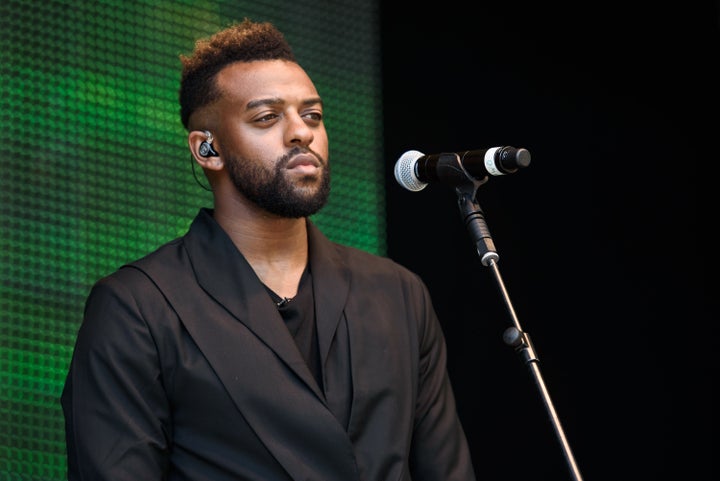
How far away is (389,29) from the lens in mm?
4117

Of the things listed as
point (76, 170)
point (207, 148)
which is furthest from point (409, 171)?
point (76, 170)

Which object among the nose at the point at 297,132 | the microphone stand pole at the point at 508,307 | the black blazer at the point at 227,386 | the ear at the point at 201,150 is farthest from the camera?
the ear at the point at 201,150

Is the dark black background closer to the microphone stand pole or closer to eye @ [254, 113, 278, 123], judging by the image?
eye @ [254, 113, 278, 123]

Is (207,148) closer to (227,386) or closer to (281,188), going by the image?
(281,188)

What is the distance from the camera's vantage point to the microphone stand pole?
247 cm

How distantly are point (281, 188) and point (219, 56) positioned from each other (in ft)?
1.27

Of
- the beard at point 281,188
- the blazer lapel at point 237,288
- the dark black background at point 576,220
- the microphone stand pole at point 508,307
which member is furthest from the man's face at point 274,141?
the dark black background at point 576,220

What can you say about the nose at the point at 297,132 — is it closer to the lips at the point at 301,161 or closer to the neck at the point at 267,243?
the lips at the point at 301,161

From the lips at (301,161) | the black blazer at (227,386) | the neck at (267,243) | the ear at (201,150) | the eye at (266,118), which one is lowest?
the black blazer at (227,386)

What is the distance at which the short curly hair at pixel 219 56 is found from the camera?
10.2ft

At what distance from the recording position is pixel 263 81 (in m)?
3.03

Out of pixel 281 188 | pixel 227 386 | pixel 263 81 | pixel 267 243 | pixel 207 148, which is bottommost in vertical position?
pixel 227 386

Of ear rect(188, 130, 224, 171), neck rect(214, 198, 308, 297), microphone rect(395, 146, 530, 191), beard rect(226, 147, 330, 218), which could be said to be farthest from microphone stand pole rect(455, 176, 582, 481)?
ear rect(188, 130, 224, 171)

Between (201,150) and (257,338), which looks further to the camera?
(201,150)
